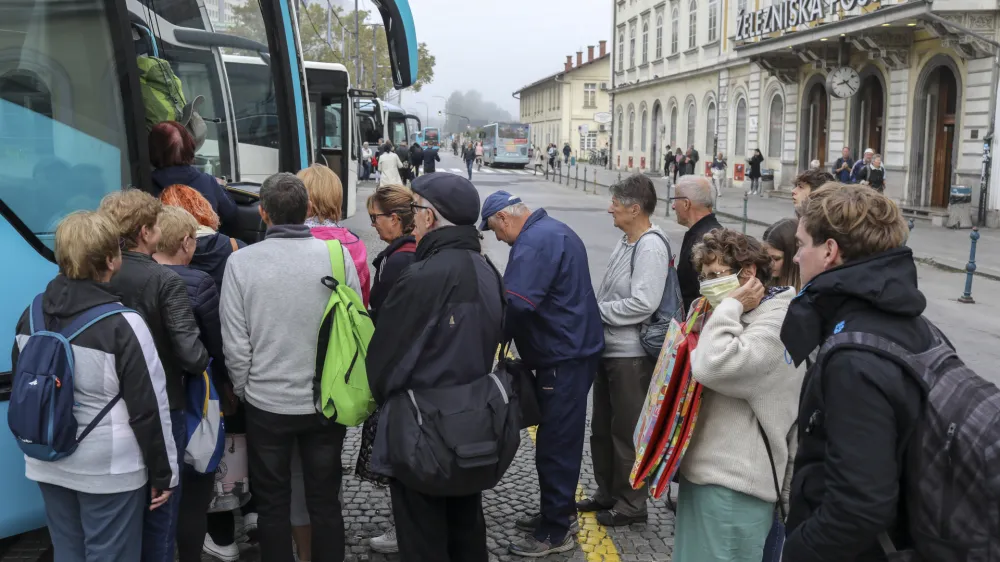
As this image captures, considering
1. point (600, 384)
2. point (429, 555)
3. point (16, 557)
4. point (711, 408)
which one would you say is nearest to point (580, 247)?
point (600, 384)

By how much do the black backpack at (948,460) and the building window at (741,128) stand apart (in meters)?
33.7

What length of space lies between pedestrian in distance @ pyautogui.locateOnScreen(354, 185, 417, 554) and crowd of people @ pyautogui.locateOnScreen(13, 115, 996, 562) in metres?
0.01

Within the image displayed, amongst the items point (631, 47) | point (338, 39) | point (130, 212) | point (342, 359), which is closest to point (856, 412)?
point (342, 359)

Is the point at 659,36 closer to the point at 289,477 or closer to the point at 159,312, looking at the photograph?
the point at 289,477

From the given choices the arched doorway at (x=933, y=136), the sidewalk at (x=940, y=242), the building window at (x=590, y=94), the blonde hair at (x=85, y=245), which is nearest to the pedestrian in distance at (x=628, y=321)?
the blonde hair at (x=85, y=245)

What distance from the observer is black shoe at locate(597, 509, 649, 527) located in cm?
457

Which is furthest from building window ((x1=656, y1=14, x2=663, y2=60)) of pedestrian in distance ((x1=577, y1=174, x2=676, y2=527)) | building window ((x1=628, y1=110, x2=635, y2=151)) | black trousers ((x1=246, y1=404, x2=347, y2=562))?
black trousers ((x1=246, y1=404, x2=347, y2=562))

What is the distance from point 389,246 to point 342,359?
785 mm

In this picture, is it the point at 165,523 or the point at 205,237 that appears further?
the point at 205,237

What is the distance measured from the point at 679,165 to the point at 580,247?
3310cm

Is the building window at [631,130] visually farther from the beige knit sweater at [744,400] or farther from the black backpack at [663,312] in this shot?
the beige knit sweater at [744,400]

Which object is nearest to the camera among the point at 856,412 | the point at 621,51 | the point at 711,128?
the point at 856,412

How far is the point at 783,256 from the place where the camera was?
136 inches

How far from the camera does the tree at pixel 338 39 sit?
5969mm
